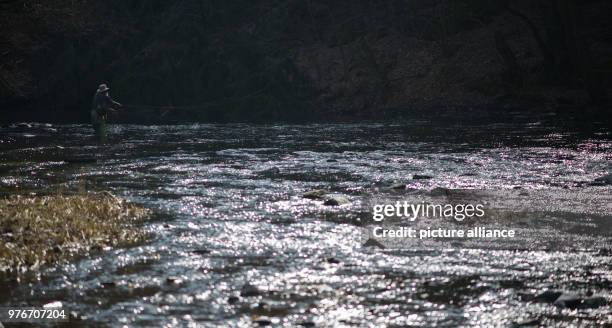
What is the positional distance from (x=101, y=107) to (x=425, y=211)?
18.2 metres

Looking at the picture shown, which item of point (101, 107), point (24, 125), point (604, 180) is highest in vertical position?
point (101, 107)

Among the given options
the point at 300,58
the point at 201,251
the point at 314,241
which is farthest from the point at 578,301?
the point at 300,58

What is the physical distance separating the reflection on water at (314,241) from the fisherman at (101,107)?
2.54 meters

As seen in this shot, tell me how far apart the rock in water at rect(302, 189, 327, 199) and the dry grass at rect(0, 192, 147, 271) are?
3500 mm

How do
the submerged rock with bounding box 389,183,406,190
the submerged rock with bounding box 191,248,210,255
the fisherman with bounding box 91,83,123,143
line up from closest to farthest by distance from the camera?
the submerged rock with bounding box 191,248,210,255 < the submerged rock with bounding box 389,183,406,190 < the fisherman with bounding box 91,83,123,143

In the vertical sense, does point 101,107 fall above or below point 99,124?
above

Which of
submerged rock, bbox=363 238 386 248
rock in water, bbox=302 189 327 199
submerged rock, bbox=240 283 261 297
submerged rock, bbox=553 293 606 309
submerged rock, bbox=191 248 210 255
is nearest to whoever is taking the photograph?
submerged rock, bbox=553 293 606 309

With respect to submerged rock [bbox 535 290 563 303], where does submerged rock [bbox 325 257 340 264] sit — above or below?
above

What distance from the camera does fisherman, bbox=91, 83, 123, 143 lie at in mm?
30078

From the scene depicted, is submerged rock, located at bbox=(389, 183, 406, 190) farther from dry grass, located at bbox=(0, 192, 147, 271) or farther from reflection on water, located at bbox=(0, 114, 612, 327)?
dry grass, located at bbox=(0, 192, 147, 271)

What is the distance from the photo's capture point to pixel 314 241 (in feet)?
41.8

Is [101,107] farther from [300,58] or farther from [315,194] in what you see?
[300,58]

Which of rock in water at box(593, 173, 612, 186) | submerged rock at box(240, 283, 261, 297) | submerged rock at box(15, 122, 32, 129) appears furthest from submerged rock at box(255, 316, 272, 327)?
submerged rock at box(15, 122, 32, 129)

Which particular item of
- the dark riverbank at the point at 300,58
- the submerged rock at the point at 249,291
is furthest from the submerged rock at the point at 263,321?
the dark riverbank at the point at 300,58
